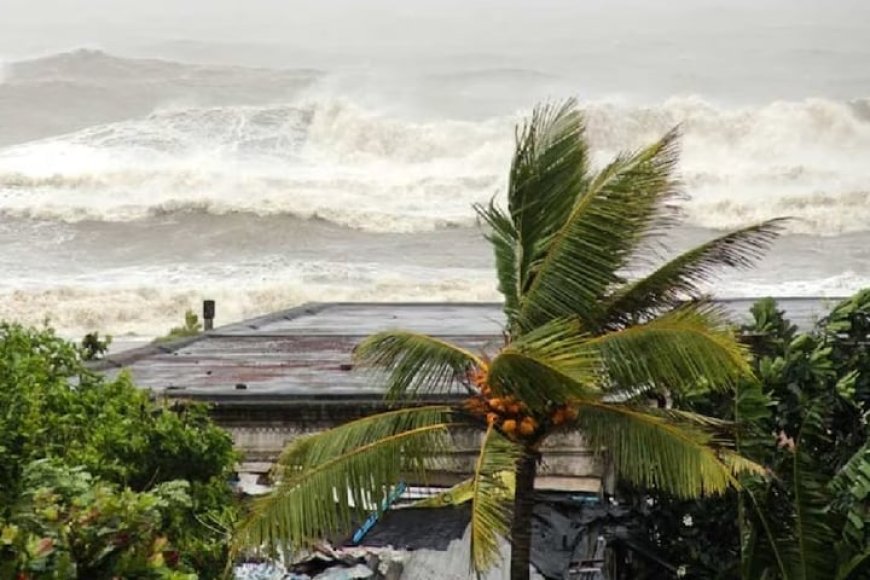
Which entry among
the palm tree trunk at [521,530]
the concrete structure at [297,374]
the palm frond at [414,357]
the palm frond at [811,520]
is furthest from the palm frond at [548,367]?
the concrete structure at [297,374]

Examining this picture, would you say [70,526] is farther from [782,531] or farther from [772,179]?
[772,179]

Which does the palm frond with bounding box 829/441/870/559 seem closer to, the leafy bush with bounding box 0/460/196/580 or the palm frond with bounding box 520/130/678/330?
the palm frond with bounding box 520/130/678/330

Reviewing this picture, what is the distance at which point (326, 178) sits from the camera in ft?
146

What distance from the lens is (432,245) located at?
39.5 m

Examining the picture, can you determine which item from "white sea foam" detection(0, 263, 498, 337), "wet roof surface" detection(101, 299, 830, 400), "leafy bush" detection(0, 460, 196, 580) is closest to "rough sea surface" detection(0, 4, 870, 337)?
"white sea foam" detection(0, 263, 498, 337)

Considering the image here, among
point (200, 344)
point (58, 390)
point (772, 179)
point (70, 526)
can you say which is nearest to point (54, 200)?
point (772, 179)

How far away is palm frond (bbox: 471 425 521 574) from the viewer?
248 inches

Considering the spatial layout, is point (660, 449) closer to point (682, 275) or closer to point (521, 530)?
point (521, 530)

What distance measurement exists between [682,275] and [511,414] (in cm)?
151

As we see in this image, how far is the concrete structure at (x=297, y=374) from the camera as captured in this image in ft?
34.6

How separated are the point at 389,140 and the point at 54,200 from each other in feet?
41.7

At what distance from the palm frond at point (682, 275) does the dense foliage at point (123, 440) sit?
272cm

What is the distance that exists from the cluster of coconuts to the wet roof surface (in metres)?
2.20

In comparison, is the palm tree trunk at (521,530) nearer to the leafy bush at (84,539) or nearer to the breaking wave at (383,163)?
the leafy bush at (84,539)
